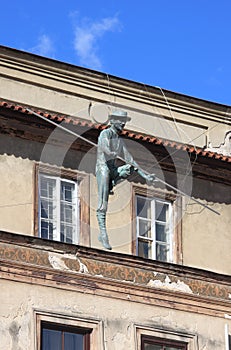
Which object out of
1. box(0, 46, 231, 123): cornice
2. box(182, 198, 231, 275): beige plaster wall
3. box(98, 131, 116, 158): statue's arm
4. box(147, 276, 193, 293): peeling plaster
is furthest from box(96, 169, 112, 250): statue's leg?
box(0, 46, 231, 123): cornice

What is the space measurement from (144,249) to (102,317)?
180 centimetres

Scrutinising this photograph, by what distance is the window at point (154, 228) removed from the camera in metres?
25.2

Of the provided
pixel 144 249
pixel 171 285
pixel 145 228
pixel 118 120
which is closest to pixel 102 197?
pixel 145 228

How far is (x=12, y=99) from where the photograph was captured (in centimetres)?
2580

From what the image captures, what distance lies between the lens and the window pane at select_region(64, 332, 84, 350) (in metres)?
23.4

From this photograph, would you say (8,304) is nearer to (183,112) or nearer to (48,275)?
(48,275)

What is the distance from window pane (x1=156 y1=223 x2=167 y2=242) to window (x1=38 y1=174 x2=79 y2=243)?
4.53 ft

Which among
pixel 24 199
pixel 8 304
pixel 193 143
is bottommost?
pixel 8 304

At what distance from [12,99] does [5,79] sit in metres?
0.39

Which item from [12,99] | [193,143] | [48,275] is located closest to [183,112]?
[193,143]

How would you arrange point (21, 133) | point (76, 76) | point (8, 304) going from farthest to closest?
1. point (76, 76)
2. point (21, 133)
3. point (8, 304)

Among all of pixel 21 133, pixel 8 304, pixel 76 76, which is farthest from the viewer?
pixel 76 76

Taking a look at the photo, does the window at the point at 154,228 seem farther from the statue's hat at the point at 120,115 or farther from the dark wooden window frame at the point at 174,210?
the statue's hat at the point at 120,115

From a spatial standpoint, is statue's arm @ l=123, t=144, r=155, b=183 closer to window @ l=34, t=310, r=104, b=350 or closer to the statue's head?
the statue's head
